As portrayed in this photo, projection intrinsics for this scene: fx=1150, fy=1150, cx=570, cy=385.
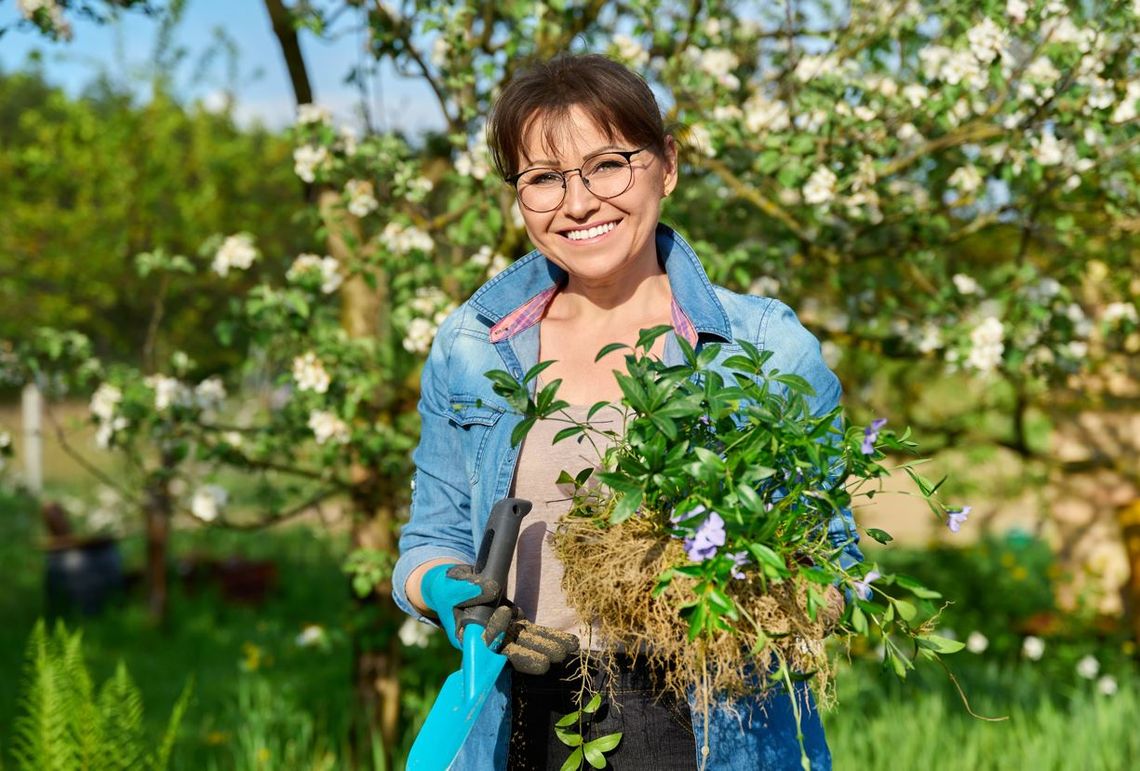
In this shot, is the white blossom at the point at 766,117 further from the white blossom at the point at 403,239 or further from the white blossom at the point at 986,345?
the white blossom at the point at 403,239

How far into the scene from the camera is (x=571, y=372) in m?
1.80

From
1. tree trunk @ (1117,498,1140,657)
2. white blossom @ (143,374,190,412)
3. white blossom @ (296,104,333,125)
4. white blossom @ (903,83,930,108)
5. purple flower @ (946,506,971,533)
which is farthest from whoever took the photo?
tree trunk @ (1117,498,1140,657)

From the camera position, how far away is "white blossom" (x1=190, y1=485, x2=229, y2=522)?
3401mm

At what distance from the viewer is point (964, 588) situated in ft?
19.3

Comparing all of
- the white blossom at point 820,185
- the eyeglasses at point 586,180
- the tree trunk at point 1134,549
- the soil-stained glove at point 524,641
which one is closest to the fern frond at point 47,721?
the soil-stained glove at point 524,641

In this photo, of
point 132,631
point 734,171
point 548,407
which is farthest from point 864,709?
point 132,631

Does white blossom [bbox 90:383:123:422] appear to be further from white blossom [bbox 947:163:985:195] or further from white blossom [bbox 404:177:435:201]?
white blossom [bbox 947:163:985:195]

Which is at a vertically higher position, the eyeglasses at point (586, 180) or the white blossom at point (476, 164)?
the white blossom at point (476, 164)

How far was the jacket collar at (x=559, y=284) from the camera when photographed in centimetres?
176

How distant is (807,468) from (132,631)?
5.68m

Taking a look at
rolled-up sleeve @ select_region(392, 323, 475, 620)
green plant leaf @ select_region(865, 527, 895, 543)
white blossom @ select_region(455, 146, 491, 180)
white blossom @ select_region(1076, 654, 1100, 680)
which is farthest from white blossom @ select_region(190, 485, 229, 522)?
white blossom @ select_region(1076, 654, 1100, 680)

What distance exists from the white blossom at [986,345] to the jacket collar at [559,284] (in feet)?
4.75

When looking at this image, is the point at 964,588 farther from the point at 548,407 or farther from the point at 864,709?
the point at 548,407

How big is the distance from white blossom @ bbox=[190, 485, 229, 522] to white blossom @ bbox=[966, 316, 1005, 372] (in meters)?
2.19
